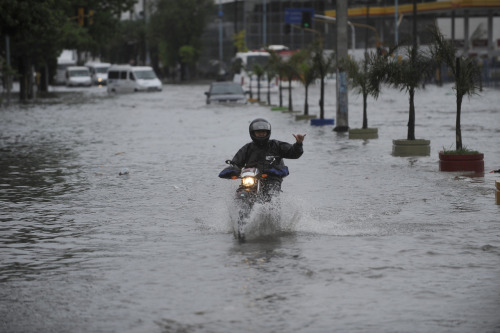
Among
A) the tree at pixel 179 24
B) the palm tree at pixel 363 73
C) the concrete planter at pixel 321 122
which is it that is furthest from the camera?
the tree at pixel 179 24

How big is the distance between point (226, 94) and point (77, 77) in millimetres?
49291

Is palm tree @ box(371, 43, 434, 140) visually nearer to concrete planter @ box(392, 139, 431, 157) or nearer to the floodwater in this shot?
concrete planter @ box(392, 139, 431, 157)

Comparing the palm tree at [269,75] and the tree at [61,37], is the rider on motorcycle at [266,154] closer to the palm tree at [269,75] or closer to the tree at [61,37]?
the tree at [61,37]

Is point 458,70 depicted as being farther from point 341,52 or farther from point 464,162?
point 341,52

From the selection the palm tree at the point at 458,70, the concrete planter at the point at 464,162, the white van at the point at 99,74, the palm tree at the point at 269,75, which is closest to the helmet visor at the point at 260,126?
the concrete planter at the point at 464,162

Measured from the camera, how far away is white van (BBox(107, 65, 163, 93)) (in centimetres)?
7494

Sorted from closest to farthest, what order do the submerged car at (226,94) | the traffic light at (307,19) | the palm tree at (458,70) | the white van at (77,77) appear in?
the palm tree at (458,70)
the traffic light at (307,19)
the submerged car at (226,94)
the white van at (77,77)

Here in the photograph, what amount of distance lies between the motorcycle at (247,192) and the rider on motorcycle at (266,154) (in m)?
0.05

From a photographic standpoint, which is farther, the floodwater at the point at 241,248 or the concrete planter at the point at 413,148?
the concrete planter at the point at 413,148

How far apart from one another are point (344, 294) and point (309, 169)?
1080 centimetres

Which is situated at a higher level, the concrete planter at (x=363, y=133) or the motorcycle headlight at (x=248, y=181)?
the motorcycle headlight at (x=248, y=181)

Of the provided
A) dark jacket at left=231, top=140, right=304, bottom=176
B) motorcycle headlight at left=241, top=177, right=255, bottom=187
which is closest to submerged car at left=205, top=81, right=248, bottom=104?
dark jacket at left=231, top=140, right=304, bottom=176

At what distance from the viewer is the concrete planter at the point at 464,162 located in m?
17.6

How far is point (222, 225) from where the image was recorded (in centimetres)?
1219
